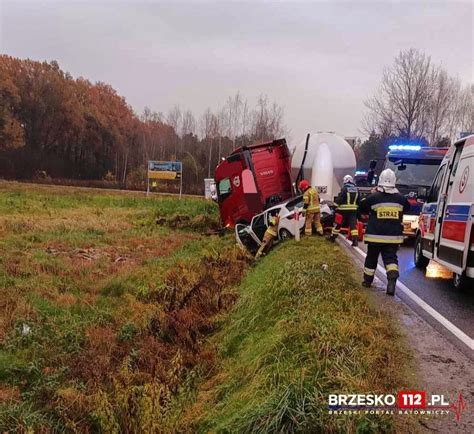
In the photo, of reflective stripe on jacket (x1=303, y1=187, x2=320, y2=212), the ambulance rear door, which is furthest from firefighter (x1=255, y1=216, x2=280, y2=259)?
the ambulance rear door

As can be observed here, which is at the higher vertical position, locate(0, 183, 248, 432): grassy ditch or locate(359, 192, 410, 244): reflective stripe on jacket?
locate(359, 192, 410, 244): reflective stripe on jacket

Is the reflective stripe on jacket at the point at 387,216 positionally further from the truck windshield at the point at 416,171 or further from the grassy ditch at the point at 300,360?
the truck windshield at the point at 416,171

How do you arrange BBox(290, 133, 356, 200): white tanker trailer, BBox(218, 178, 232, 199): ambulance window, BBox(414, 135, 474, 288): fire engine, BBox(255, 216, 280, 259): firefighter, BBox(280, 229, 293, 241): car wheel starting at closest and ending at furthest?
1. BBox(414, 135, 474, 288): fire engine
2. BBox(255, 216, 280, 259): firefighter
3. BBox(280, 229, 293, 241): car wheel
4. BBox(290, 133, 356, 200): white tanker trailer
5. BBox(218, 178, 232, 199): ambulance window

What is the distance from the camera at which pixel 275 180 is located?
16328 millimetres

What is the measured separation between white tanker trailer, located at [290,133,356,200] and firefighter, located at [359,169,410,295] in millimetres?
8344

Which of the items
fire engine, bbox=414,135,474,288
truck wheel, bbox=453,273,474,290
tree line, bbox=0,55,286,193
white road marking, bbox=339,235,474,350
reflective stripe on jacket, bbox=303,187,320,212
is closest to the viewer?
white road marking, bbox=339,235,474,350

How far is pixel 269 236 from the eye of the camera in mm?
11719

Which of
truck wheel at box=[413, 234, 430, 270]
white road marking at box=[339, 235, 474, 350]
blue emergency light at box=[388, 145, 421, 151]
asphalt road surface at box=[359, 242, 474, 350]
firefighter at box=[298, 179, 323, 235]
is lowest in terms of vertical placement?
asphalt road surface at box=[359, 242, 474, 350]

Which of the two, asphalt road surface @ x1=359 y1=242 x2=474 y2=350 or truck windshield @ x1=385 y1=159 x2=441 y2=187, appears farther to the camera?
truck windshield @ x1=385 y1=159 x2=441 y2=187

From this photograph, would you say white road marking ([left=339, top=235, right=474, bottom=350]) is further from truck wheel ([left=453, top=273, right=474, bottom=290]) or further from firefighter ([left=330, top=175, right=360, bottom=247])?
firefighter ([left=330, top=175, right=360, bottom=247])

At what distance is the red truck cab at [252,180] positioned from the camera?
623 inches

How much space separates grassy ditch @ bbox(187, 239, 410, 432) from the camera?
3.28 metres

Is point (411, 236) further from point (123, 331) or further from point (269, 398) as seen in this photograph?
point (269, 398)

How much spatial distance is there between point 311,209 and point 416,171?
4.17m
